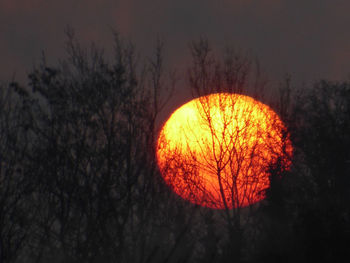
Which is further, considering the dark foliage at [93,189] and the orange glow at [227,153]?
the orange glow at [227,153]

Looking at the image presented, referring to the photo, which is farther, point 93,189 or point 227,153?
point 227,153

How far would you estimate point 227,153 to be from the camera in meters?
25.9

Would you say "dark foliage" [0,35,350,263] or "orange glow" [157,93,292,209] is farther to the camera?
"orange glow" [157,93,292,209]

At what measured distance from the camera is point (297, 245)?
17.0 m

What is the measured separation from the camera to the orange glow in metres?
25.2

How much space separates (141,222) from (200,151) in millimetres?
7914

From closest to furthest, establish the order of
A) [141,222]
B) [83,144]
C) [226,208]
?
[83,144] < [141,222] < [226,208]

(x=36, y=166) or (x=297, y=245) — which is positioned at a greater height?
(x=36, y=166)

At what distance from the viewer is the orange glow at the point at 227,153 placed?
25.2 metres

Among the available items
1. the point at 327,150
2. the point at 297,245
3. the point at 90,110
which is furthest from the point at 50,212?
the point at 327,150

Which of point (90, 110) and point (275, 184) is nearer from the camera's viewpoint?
point (90, 110)

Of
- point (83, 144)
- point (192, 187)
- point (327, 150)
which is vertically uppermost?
point (327, 150)

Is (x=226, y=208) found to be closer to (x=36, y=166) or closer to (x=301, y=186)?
(x=301, y=186)

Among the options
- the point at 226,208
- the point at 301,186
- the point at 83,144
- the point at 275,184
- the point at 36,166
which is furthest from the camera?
the point at 301,186
